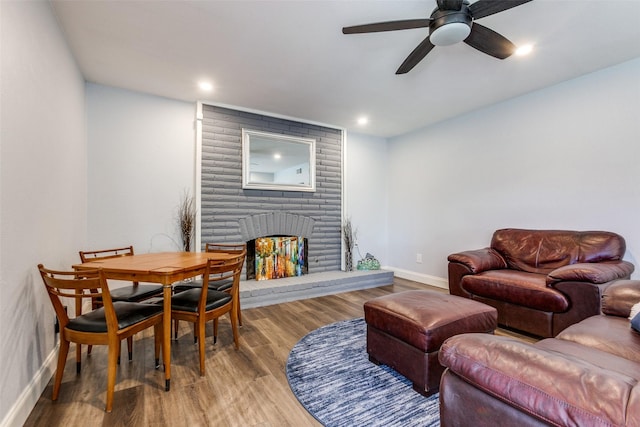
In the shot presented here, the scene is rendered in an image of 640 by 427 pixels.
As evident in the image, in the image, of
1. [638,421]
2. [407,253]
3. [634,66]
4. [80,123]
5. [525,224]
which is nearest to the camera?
[638,421]

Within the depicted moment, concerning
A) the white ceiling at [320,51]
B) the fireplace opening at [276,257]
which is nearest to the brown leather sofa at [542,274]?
the white ceiling at [320,51]

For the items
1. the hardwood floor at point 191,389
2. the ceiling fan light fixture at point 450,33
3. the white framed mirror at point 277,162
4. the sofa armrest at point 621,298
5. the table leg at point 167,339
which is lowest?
the hardwood floor at point 191,389

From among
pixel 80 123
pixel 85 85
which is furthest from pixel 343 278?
pixel 85 85

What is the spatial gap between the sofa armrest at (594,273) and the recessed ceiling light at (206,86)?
12.2 ft

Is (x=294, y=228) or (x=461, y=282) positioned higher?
(x=294, y=228)

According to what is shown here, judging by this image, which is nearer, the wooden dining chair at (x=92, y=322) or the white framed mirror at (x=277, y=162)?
the wooden dining chair at (x=92, y=322)

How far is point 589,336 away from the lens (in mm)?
1444

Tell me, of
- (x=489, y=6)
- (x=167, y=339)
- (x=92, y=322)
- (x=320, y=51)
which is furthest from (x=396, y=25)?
(x=92, y=322)

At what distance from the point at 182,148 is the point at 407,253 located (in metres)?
3.70

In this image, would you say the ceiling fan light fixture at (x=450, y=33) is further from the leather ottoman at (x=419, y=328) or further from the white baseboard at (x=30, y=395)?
the white baseboard at (x=30, y=395)

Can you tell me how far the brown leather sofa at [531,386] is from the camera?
71cm

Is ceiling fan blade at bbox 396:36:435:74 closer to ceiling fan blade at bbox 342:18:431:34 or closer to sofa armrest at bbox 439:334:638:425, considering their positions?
ceiling fan blade at bbox 342:18:431:34

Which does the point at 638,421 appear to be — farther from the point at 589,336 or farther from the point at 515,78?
the point at 515,78

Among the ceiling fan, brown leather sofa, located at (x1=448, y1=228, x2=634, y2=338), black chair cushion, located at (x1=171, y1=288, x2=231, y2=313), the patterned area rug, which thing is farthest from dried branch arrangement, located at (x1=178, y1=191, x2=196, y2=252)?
brown leather sofa, located at (x1=448, y1=228, x2=634, y2=338)
